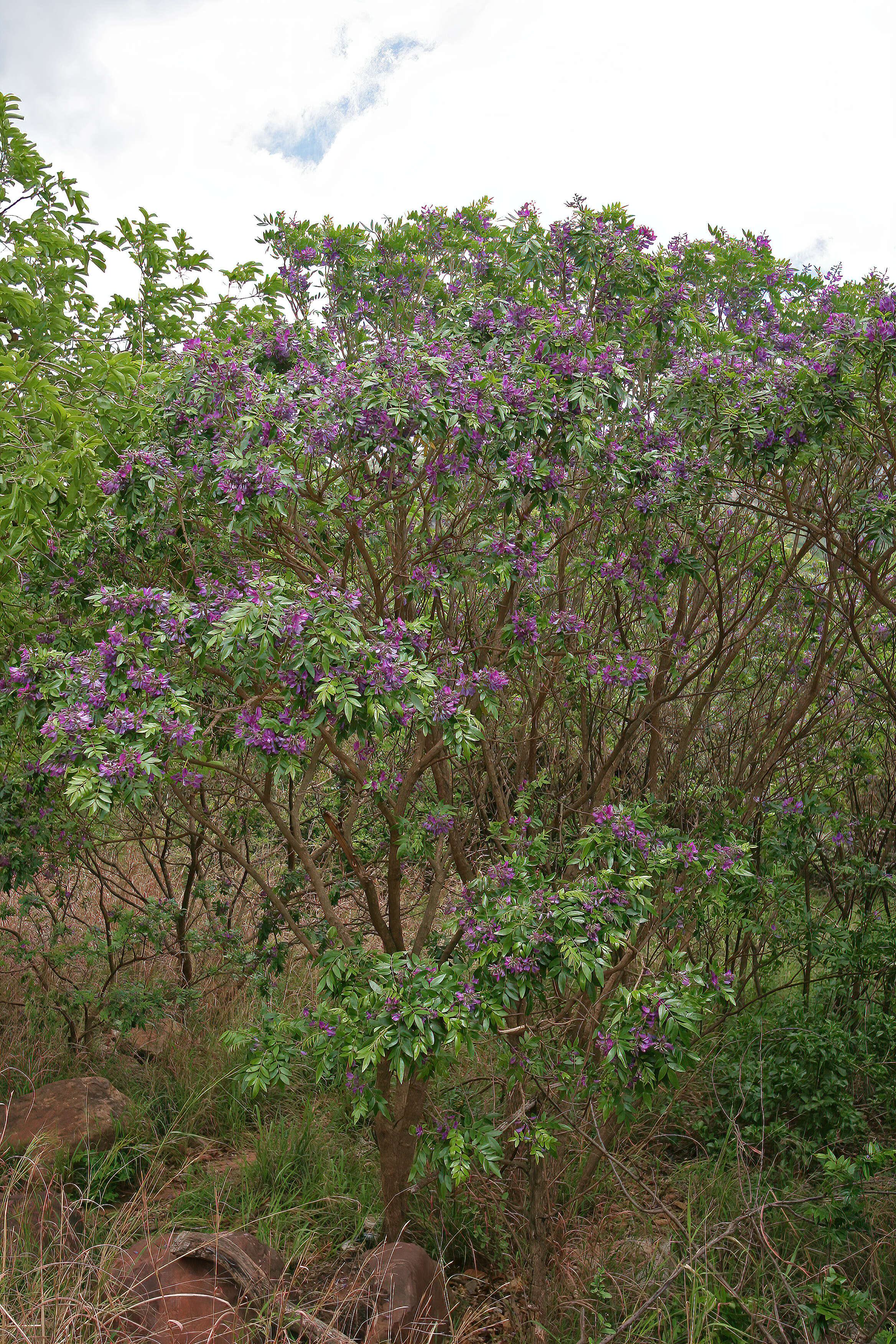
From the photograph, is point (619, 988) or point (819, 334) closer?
point (619, 988)

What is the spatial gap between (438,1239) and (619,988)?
1.66 metres

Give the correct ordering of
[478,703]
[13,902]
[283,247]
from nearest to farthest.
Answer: [478,703] < [283,247] < [13,902]

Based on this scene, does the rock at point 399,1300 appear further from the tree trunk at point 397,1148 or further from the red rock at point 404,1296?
the tree trunk at point 397,1148

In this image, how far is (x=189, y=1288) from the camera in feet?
10.5

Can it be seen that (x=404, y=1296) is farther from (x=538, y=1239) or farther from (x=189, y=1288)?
(x=189, y=1288)

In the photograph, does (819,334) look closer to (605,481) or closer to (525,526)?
(605,481)

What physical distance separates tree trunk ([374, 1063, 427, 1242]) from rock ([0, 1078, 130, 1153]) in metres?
1.50

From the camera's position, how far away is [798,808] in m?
4.77

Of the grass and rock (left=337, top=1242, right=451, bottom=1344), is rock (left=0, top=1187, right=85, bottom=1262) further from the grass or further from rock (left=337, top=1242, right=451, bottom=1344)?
rock (left=337, top=1242, right=451, bottom=1344)

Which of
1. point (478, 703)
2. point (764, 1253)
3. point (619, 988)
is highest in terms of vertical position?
point (478, 703)

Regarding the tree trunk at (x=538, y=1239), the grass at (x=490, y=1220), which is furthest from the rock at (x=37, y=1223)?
the tree trunk at (x=538, y=1239)

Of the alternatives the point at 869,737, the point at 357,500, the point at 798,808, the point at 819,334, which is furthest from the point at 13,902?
the point at 819,334

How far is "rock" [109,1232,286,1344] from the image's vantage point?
9.91 feet

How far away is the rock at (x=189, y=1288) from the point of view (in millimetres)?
3020
